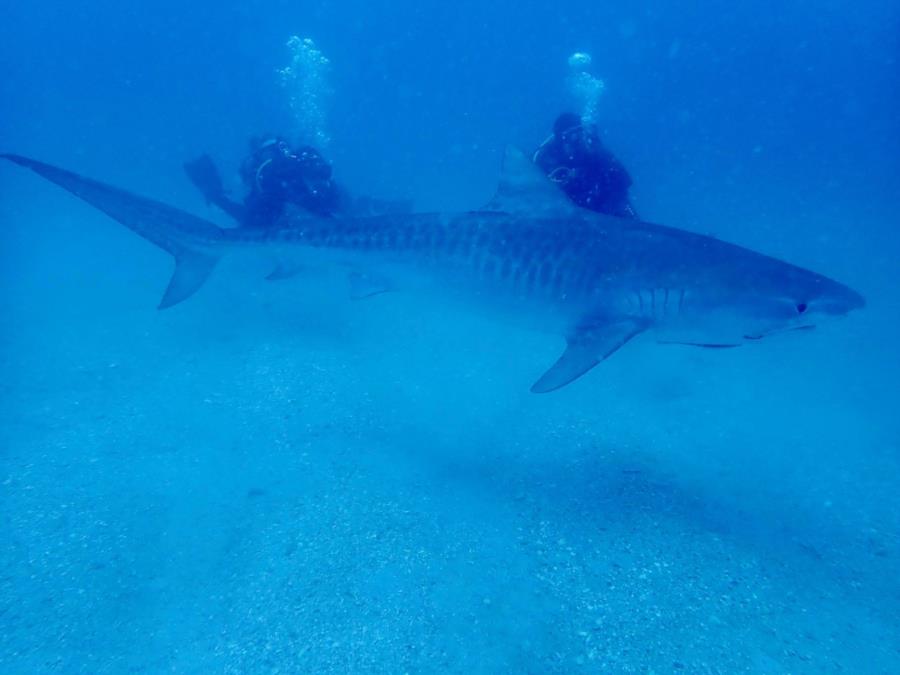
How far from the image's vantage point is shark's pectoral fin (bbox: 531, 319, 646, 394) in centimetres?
461

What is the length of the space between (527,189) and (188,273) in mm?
4185

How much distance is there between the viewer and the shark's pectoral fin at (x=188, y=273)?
6418mm

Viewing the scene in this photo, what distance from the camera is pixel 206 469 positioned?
5.59 metres

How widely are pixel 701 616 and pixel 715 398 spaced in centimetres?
569

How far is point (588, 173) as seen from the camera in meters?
9.34

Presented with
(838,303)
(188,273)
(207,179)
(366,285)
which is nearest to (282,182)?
(207,179)

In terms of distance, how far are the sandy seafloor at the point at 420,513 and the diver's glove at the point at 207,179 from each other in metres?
4.84

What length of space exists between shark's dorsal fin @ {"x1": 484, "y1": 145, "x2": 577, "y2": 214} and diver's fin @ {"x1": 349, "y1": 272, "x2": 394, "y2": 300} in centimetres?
169

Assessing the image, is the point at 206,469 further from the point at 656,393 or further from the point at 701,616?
the point at 656,393

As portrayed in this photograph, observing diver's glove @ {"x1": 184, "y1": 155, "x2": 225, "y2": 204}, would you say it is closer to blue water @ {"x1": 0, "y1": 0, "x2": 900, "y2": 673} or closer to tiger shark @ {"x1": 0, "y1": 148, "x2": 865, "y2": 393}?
blue water @ {"x1": 0, "y1": 0, "x2": 900, "y2": 673}

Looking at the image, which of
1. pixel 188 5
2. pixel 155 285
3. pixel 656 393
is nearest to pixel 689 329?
pixel 656 393

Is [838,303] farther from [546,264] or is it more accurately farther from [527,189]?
[527,189]

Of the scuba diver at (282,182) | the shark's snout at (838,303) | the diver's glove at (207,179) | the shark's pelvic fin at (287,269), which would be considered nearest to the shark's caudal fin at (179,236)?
the shark's pelvic fin at (287,269)

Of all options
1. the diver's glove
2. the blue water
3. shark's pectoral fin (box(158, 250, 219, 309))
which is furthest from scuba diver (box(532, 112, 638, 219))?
the diver's glove
